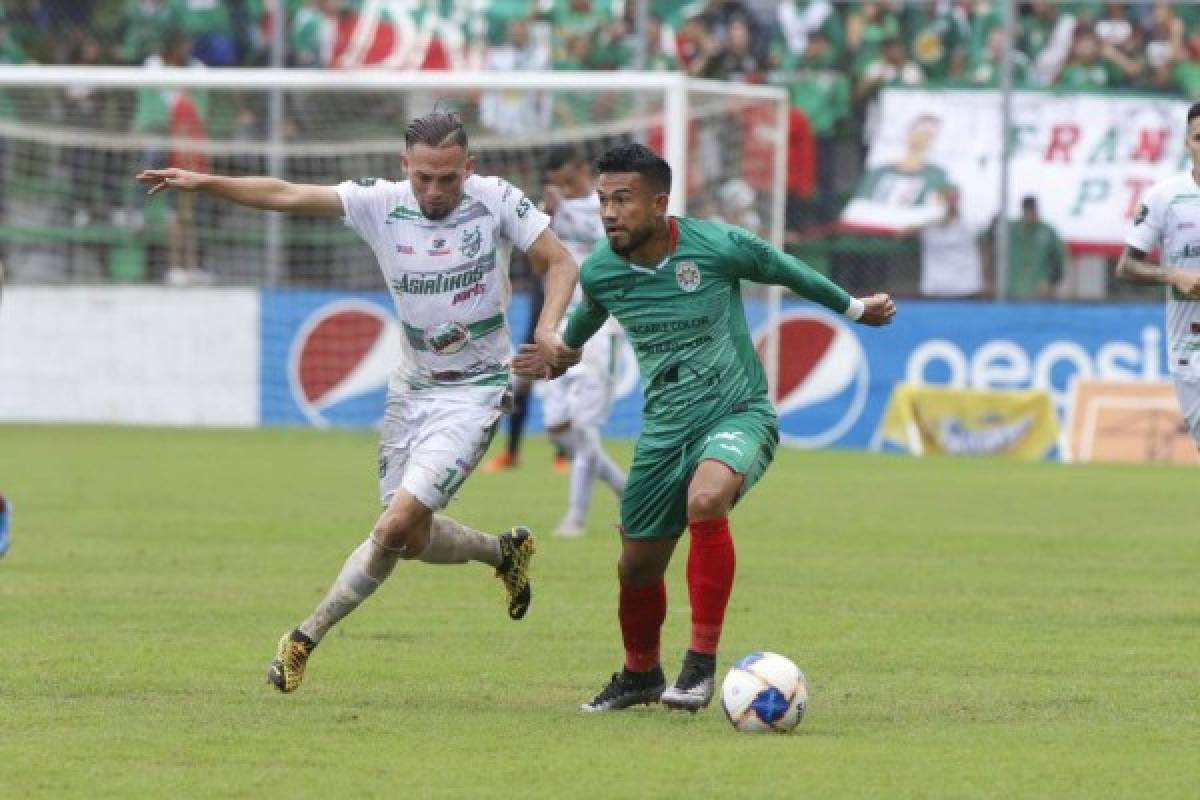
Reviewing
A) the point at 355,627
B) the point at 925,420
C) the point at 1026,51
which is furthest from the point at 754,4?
the point at 355,627

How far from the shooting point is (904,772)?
7684mm

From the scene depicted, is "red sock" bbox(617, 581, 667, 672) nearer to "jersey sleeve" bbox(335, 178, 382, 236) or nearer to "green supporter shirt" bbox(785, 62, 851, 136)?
"jersey sleeve" bbox(335, 178, 382, 236)

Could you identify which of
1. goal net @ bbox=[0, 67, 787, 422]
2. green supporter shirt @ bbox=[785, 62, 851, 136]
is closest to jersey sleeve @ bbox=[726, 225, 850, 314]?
goal net @ bbox=[0, 67, 787, 422]

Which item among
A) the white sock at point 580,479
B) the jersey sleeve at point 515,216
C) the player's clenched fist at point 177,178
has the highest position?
the player's clenched fist at point 177,178

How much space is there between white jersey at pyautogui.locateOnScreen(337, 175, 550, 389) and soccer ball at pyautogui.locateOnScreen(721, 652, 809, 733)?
6.93ft

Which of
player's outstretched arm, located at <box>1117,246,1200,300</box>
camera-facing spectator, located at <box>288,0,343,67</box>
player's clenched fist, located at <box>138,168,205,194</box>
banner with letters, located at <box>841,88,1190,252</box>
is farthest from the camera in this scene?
camera-facing spectator, located at <box>288,0,343,67</box>

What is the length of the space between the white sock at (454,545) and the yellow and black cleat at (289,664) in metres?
1.15

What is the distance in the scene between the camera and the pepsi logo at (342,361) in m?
26.5

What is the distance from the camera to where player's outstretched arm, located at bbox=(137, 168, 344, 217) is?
374 inches

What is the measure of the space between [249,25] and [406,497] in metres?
18.9

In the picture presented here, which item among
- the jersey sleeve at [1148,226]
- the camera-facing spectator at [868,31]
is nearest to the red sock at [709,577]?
the jersey sleeve at [1148,226]

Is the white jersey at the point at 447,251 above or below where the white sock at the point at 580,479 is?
above

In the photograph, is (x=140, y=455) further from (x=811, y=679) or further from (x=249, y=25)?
(x=811, y=679)

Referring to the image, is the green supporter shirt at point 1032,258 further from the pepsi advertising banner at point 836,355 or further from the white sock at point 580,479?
the white sock at point 580,479
